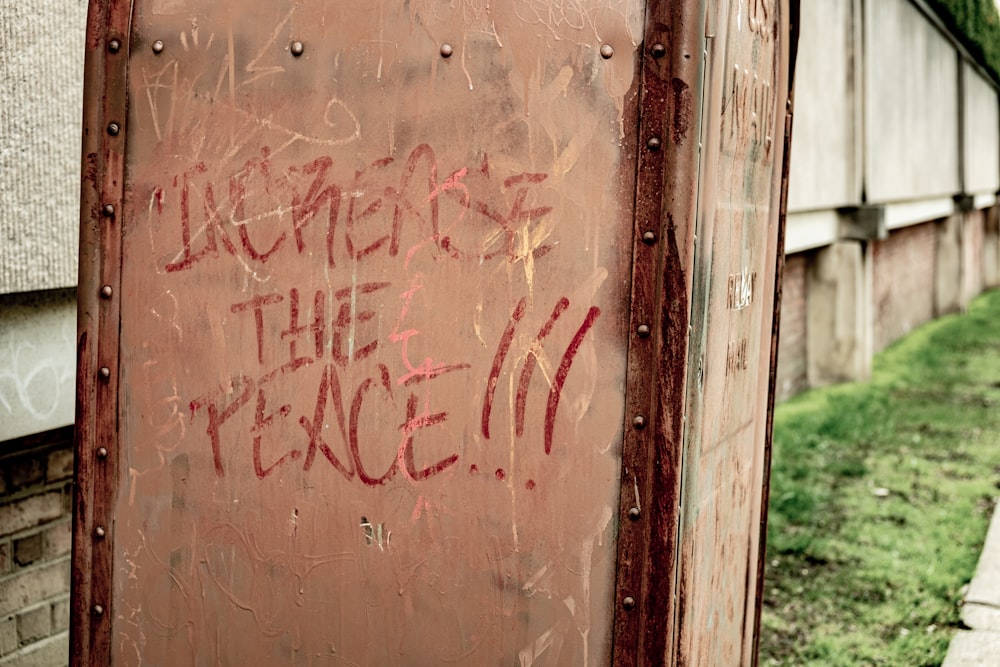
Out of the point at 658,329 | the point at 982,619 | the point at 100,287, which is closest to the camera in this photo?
the point at 658,329

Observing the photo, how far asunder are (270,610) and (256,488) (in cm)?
27

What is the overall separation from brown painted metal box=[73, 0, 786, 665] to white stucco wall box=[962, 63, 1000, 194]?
1582cm

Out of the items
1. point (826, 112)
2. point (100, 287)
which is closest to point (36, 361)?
point (100, 287)

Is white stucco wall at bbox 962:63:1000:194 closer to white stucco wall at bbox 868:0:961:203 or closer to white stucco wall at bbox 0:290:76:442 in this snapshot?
white stucco wall at bbox 868:0:961:203

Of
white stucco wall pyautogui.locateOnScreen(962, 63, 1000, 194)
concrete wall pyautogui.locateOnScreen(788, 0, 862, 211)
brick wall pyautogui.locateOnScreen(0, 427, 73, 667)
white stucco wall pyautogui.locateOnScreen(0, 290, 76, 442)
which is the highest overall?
white stucco wall pyautogui.locateOnScreen(962, 63, 1000, 194)

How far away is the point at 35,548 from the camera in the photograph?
10.6ft

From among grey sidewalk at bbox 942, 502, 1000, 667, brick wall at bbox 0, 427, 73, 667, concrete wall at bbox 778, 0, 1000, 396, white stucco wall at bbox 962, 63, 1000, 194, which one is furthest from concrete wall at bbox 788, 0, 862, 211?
white stucco wall at bbox 962, 63, 1000, 194

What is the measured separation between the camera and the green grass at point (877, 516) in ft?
13.9

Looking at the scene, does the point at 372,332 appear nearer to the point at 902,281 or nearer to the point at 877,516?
the point at 877,516

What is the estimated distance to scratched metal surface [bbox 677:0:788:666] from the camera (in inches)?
82.6

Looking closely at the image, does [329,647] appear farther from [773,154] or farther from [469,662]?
[773,154]

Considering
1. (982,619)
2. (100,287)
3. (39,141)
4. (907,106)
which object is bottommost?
(982,619)

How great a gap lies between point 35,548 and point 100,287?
1284 millimetres

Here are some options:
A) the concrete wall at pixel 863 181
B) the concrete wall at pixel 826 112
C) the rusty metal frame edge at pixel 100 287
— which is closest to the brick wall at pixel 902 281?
the concrete wall at pixel 863 181
